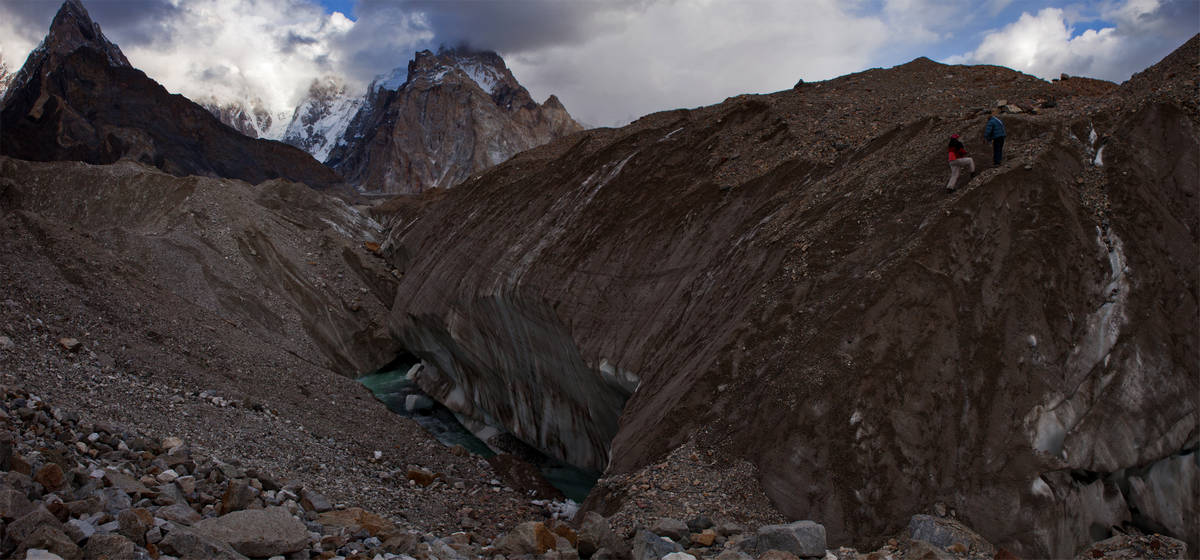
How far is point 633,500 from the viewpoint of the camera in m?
8.26

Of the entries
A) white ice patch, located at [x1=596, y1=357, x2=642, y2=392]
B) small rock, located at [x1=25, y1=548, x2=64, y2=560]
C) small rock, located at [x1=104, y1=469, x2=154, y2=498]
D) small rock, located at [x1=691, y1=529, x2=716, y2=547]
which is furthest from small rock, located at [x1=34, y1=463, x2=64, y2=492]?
white ice patch, located at [x1=596, y1=357, x2=642, y2=392]

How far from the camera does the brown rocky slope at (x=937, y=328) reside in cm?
801

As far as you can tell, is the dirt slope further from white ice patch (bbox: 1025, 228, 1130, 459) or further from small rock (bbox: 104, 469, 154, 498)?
white ice patch (bbox: 1025, 228, 1130, 459)

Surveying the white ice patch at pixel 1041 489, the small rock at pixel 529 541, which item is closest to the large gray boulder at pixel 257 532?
the small rock at pixel 529 541

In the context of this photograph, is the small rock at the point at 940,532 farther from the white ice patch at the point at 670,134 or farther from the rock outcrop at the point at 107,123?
the rock outcrop at the point at 107,123

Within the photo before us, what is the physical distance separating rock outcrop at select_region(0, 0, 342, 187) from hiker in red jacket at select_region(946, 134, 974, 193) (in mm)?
70754

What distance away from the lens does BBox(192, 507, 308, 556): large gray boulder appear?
5699mm

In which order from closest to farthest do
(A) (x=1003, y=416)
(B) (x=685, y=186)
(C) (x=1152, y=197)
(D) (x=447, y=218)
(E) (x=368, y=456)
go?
(A) (x=1003, y=416)
(C) (x=1152, y=197)
(E) (x=368, y=456)
(B) (x=685, y=186)
(D) (x=447, y=218)

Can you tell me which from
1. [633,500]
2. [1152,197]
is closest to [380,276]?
[633,500]

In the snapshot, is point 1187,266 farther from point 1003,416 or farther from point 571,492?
point 571,492

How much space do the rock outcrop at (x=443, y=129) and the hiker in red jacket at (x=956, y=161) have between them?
9593cm

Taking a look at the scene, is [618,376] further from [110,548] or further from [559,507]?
[110,548]

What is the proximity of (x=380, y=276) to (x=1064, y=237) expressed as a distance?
80.3ft

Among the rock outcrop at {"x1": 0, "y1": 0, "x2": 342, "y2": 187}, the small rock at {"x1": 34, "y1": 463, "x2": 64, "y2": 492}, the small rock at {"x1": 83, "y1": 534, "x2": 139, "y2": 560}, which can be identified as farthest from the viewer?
the rock outcrop at {"x1": 0, "y1": 0, "x2": 342, "y2": 187}
